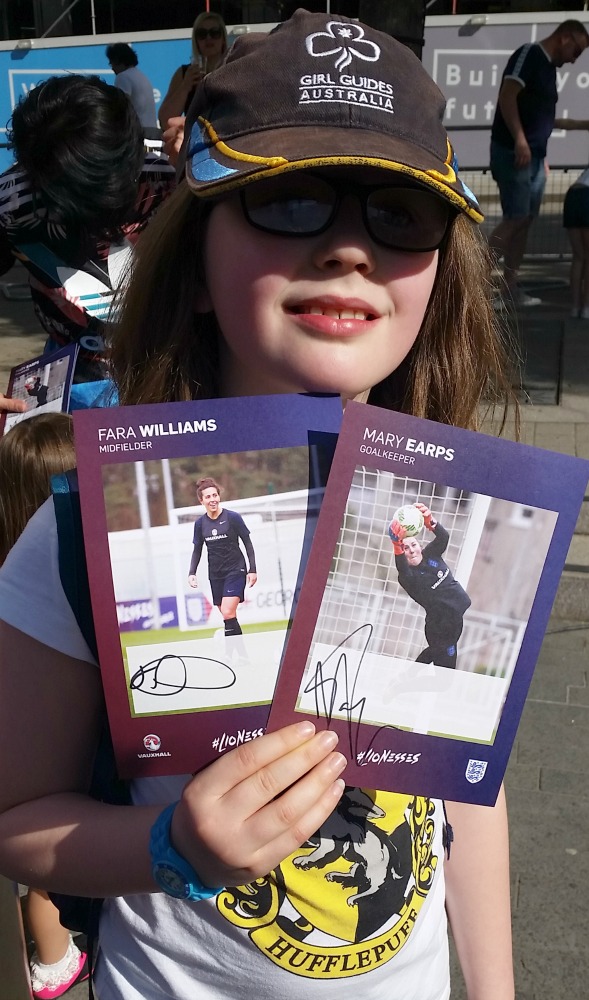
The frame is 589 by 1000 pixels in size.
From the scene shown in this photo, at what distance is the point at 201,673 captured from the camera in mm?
1091

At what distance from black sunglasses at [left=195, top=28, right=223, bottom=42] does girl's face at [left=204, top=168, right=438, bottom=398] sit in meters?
7.38

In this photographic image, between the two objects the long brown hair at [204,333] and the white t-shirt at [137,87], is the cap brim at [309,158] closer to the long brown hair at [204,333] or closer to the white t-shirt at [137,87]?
the long brown hair at [204,333]

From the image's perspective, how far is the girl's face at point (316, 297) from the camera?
1.16 meters

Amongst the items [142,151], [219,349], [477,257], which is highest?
[142,151]

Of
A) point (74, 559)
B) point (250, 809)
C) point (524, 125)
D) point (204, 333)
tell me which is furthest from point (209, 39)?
point (250, 809)

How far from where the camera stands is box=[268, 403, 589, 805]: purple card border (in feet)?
3.59

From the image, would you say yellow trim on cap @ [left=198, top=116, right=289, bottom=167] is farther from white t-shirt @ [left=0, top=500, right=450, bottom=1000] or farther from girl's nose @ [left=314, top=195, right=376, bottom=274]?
white t-shirt @ [left=0, top=500, right=450, bottom=1000]

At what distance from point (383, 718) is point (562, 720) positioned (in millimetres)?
2894

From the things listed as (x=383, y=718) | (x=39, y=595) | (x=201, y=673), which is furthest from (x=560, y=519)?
(x=39, y=595)

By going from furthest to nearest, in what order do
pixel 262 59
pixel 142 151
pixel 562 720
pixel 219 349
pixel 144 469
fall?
pixel 562 720 < pixel 142 151 < pixel 219 349 < pixel 262 59 < pixel 144 469


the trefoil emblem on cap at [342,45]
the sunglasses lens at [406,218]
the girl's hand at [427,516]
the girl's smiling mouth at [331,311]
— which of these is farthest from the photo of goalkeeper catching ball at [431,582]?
the trefoil emblem on cap at [342,45]

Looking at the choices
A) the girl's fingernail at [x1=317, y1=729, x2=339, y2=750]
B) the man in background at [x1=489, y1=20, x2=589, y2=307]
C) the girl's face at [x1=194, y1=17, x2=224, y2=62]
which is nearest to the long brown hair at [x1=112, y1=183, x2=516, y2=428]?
the girl's fingernail at [x1=317, y1=729, x2=339, y2=750]

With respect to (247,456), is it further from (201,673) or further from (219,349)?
(219,349)

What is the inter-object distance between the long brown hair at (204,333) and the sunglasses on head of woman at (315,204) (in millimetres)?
118
